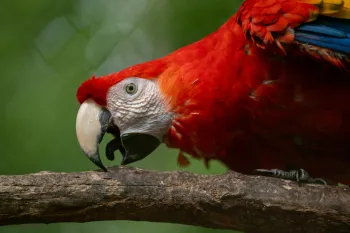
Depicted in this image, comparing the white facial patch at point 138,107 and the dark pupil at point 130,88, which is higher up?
the dark pupil at point 130,88

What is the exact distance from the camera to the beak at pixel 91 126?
150cm

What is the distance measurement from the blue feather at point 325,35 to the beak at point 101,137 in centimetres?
51

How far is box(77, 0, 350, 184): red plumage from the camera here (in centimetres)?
146

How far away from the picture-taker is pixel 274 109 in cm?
148

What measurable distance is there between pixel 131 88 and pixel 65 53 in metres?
0.61

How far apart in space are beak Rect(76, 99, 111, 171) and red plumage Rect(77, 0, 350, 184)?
0.03 m

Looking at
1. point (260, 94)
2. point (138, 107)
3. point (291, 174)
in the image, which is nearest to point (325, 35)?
point (260, 94)

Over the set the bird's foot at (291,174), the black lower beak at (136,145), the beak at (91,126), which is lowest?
the bird's foot at (291,174)

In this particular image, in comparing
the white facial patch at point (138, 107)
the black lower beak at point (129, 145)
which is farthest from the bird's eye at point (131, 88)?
the black lower beak at point (129, 145)

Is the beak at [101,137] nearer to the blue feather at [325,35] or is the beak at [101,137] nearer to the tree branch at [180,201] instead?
the tree branch at [180,201]

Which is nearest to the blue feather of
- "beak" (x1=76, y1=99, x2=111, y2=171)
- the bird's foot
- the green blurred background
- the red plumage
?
the red plumage

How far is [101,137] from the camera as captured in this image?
1531 millimetres

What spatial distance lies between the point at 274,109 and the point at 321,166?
0.24m

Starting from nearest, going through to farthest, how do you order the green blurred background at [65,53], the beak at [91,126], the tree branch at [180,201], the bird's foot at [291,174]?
the tree branch at [180,201] → the bird's foot at [291,174] → the beak at [91,126] → the green blurred background at [65,53]
